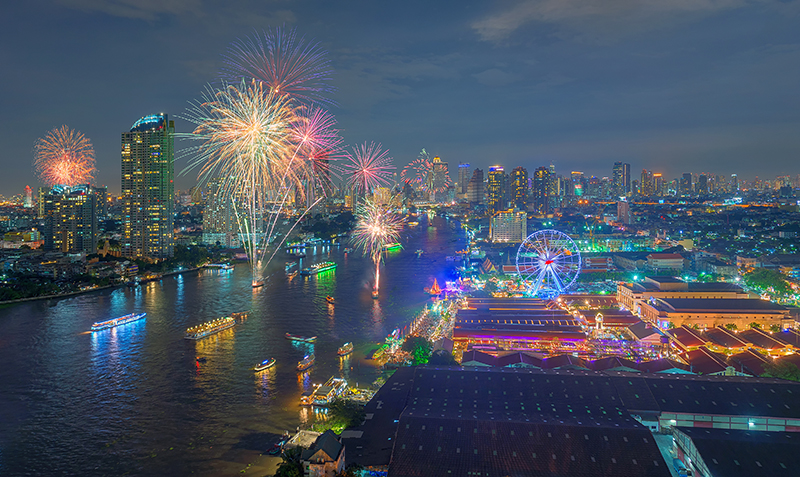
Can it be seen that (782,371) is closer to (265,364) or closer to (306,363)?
(306,363)

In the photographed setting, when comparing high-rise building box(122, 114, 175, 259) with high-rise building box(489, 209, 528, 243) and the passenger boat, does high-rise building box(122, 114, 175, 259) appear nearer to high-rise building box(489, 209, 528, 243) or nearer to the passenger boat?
the passenger boat

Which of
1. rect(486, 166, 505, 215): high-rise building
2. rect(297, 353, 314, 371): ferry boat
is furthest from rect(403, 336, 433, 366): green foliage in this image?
rect(486, 166, 505, 215): high-rise building

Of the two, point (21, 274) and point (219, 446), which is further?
point (21, 274)

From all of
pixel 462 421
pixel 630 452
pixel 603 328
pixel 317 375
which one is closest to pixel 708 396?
pixel 630 452

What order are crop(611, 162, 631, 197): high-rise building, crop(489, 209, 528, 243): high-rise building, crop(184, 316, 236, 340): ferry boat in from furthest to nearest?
crop(611, 162, 631, 197): high-rise building, crop(489, 209, 528, 243): high-rise building, crop(184, 316, 236, 340): ferry boat

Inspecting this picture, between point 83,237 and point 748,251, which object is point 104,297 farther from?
point 748,251

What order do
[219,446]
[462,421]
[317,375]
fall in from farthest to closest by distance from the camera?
[317,375], [219,446], [462,421]

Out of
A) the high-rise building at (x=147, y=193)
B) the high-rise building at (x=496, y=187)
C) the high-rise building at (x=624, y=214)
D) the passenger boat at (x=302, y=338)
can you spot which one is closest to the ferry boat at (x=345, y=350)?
the passenger boat at (x=302, y=338)
